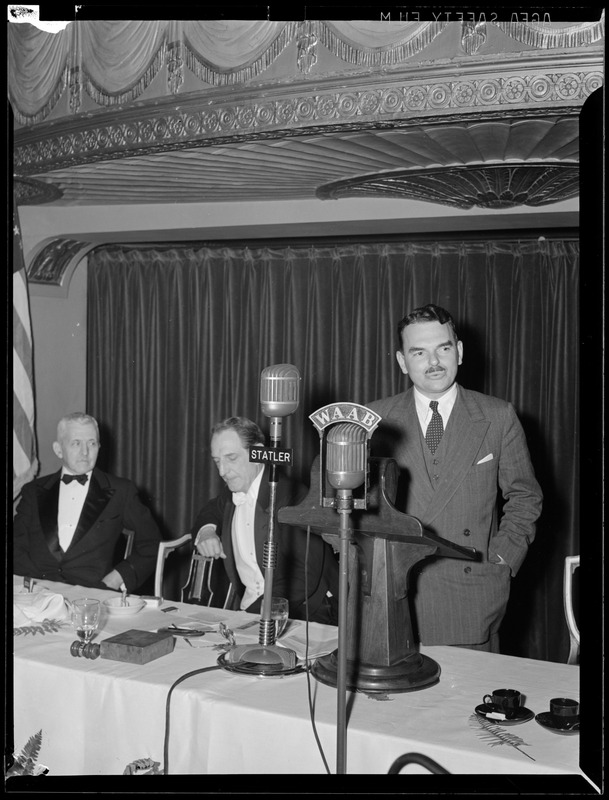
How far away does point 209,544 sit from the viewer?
331 cm

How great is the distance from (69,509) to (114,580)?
48 cm

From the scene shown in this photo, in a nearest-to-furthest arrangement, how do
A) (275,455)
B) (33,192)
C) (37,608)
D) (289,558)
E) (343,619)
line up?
1. (343,619)
2. (275,455)
3. (37,608)
4. (289,558)
5. (33,192)

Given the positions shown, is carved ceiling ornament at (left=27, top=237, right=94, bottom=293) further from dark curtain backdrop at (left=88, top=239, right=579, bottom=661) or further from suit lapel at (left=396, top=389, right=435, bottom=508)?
suit lapel at (left=396, top=389, right=435, bottom=508)

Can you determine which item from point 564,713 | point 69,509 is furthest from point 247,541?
point 564,713

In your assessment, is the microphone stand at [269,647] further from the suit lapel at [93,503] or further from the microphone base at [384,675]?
the suit lapel at [93,503]

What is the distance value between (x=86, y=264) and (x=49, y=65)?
251cm

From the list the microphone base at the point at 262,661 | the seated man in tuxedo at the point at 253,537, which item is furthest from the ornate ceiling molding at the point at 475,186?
the microphone base at the point at 262,661

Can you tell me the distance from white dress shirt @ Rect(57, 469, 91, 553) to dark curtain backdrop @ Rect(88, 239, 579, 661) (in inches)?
55.6

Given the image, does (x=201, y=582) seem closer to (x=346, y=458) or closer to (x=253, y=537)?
(x=253, y=537)

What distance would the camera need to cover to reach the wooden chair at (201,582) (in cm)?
334

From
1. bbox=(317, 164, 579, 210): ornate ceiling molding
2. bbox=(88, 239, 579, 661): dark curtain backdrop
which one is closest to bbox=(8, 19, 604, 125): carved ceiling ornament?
bbox=(317, 164, 579, 210): ornate ceiling molding

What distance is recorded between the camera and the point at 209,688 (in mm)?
2215
